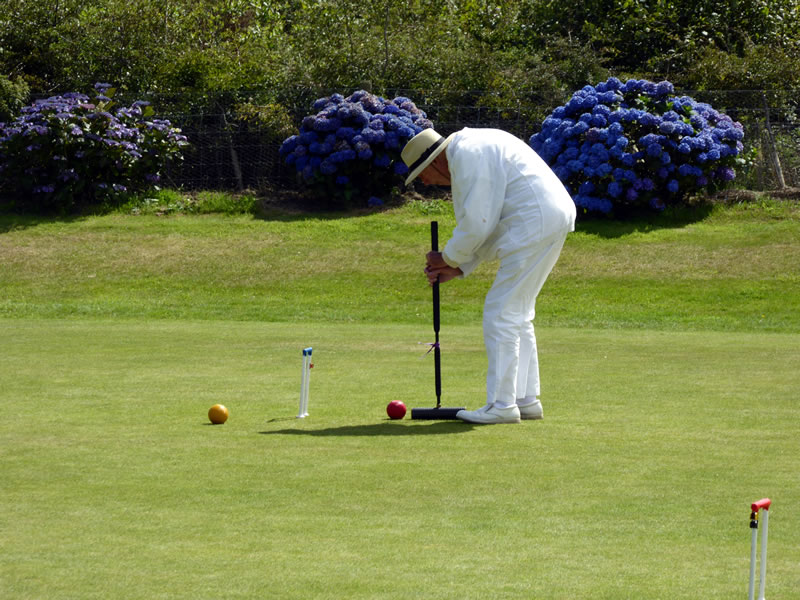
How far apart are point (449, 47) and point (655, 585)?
23.9 metres

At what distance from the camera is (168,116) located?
81.4 feet

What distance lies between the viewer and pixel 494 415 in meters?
7.94

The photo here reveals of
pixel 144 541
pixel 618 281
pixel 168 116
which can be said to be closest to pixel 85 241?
pixel 168 116

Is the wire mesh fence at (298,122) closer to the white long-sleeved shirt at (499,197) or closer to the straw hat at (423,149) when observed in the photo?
the straw hat at (423,149)

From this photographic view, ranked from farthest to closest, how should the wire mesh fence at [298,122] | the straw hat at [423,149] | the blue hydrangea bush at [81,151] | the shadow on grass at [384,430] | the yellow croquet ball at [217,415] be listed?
the wire mesh fence at [298,122] < the blue hydrangea bush at [81,151] < the straw hat at [423,149] < the yellow croquet ball at [217,415] < the shadow on grass at [384,430]

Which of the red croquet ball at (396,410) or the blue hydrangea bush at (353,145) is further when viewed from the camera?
the blue hydrangea bush at (353,145)

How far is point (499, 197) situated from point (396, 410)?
1.54 metres

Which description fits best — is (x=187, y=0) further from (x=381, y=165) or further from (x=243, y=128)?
(x=381, y=165)

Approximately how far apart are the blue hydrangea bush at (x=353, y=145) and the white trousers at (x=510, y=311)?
15.2 m

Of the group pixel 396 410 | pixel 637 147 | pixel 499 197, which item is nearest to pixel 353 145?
pixel 637 147

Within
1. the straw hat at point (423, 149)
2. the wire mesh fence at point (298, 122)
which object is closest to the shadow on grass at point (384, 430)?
the straw hat at point (423, 149)

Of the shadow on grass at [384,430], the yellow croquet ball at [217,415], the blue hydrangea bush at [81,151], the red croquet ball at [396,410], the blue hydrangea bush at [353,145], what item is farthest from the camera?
the blue hydrangea bush at [353,145]

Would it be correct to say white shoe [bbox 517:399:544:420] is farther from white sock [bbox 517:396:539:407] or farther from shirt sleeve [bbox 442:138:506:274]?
shirt sleeve [bbox 442:138:506:274]

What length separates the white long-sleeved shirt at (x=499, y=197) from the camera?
25.4 ft
